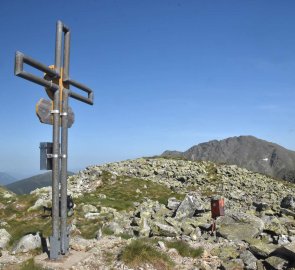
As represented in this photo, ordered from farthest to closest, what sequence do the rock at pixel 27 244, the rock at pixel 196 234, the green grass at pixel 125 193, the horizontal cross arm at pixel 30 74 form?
1. the green grass at pixel 125 193
2. the rock at pixel 196 234
3. the rock at pixel 27 244
4. the horizontal cross arm at pixel 30 74

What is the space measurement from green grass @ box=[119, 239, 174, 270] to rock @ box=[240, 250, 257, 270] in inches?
112

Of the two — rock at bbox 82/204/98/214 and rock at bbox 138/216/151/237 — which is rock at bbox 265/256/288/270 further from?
rock at bbox 82/204/98/214

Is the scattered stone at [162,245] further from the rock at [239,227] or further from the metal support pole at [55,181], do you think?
the metal support pole at [55,181]

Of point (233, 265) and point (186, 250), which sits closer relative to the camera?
point (233, 265)

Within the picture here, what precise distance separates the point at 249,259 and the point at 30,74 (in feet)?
33.6

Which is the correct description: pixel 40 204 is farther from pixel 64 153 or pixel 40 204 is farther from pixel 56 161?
pixel 56 161

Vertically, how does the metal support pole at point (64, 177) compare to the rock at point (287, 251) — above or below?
above

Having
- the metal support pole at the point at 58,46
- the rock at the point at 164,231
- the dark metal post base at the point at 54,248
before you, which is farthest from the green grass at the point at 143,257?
the metal support pole at the point at 58,46

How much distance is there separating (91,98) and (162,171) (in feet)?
140

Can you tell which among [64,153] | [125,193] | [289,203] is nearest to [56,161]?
[64,153]

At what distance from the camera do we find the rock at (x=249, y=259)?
45.9 feet

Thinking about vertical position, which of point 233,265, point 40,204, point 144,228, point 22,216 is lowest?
point 22,216

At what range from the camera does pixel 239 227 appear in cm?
1931

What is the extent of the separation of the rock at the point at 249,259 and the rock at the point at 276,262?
51 centimetres
